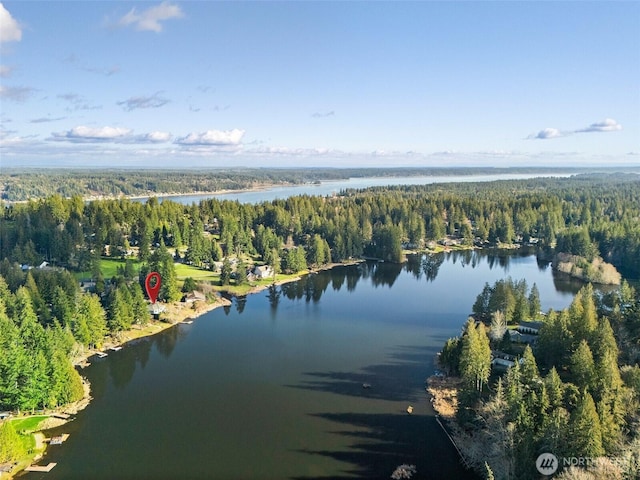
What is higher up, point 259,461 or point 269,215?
point 269,215

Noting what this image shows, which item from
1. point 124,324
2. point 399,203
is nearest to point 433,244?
point 399,203

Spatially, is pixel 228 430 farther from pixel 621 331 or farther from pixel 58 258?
pixel 58 258

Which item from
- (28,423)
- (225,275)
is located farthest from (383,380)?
(225,275)

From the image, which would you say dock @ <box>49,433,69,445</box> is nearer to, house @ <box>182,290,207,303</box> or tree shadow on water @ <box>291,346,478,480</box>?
tree shadow on water @ <box>291,346,478,480</box>

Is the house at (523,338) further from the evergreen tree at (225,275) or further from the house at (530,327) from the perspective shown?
the evergreen tree at (225,275)

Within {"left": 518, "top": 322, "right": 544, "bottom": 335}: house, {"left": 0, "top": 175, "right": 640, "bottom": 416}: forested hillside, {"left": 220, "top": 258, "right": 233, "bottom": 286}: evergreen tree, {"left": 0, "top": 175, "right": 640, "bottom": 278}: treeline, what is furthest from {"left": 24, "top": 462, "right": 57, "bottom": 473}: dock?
{"left": 0, "top": 175, "right": 640, "bottom": 278}: treeline
